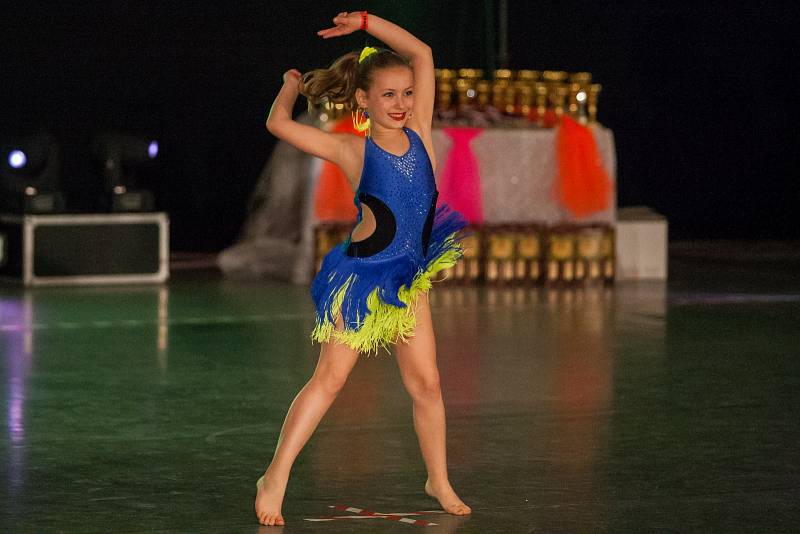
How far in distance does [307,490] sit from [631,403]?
73.9 inches

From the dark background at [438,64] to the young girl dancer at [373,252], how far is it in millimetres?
7568

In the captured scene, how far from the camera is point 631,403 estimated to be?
19.6 feet

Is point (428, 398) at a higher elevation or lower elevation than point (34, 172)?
lower

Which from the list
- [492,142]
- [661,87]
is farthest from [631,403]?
[661,87]

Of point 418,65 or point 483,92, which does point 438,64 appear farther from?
point 418,65

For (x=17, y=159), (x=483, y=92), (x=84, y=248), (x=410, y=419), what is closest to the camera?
(x=410, y=419)

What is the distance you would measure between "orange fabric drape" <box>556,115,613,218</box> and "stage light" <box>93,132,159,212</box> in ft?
9.43

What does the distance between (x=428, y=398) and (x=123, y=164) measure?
7393 millimetres

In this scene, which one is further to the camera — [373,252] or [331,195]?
[331,195]

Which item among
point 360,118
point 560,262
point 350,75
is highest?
point 350,75

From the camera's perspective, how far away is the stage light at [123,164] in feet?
36.3

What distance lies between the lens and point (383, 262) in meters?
4.08

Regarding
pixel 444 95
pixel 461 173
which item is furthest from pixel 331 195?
pixel 444 95

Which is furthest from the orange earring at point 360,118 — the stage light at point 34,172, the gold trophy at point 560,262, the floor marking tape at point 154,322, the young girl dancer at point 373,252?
the stage light at point 34,172
